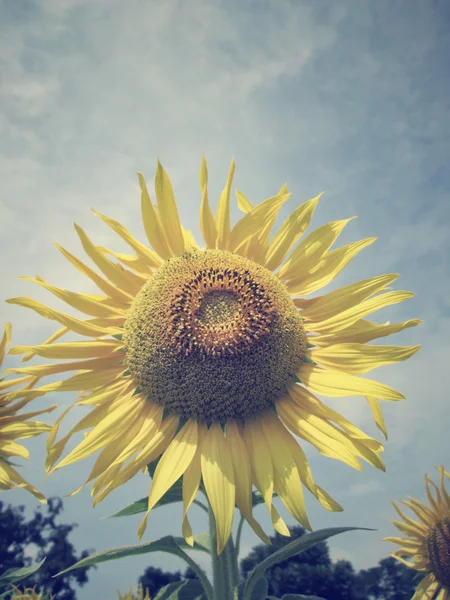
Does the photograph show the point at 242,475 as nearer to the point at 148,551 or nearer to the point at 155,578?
the point at 148,551

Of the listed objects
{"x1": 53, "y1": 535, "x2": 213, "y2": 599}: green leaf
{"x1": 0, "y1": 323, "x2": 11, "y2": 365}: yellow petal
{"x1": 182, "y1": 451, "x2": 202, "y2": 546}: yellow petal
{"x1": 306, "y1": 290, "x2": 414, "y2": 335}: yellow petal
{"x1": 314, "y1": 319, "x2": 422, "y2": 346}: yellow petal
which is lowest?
{"x1": 53, "y1": 535, "x2": 213, "y2": 599}: green leaf

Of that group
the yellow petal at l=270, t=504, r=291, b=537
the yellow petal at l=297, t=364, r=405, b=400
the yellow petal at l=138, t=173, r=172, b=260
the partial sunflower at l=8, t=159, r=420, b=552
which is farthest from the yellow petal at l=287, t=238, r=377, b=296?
the yellow petal at l=270, t=504, r=291, b=537

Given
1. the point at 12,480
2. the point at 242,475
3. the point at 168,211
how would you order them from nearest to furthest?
the point at 242,475 → the point at 168,211 → the point at 12,480

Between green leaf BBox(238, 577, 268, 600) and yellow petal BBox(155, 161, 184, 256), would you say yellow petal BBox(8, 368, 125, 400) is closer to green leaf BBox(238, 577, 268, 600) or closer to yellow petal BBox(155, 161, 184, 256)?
yellow petal BBox(155, 161, 184, 256)

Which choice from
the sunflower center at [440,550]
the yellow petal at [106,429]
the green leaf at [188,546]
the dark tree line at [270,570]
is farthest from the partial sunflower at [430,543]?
the dark tree line at [270,570]

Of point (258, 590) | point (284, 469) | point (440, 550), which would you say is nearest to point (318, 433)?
point (284, 469)

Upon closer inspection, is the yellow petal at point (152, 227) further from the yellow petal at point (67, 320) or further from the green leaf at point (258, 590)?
the green leaf at point (258, 590)
